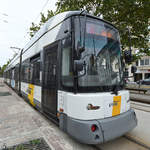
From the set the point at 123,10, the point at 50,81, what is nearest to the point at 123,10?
the point at 123,10

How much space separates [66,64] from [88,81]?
2.23ft

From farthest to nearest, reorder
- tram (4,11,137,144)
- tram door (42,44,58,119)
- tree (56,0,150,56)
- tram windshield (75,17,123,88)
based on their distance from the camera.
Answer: tree (56,0,150,56) < tram door (42,44,58,119) < tram windshield (75,17,123,88) < tram (4,11,137,144)

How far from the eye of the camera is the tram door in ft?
10.2

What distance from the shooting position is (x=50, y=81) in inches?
130

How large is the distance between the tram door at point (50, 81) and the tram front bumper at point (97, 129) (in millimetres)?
880

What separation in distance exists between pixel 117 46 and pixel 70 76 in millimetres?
1711

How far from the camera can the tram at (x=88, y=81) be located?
91.5 inches

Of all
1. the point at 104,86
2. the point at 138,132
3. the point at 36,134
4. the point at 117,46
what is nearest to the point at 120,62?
the point at 117,46

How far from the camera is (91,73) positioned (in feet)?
8.32

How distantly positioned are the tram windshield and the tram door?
0.92 m

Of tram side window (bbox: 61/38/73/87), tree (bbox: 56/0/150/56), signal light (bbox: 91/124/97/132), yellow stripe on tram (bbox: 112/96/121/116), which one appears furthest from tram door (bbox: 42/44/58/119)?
tree (bbox: 56/0/150/56)

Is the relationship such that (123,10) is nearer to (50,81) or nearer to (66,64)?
(66,64)

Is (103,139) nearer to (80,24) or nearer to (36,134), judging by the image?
(36,134)

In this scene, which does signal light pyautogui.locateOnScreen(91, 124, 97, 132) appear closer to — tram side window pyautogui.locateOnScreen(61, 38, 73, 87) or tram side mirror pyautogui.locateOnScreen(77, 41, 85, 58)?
tram side window pyautogui.locateOnScreen(61, 38, 73, 87)
